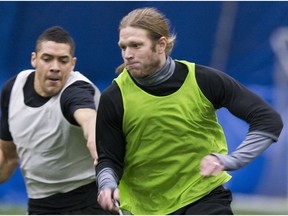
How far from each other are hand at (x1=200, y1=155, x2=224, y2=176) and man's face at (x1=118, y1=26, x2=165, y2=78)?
683mm

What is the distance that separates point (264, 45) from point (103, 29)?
2.00 meters

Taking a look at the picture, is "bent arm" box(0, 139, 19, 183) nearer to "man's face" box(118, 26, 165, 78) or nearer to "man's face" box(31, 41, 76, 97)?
"man's face" box(31, 41, 76, 97)

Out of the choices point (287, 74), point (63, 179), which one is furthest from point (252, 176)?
point (63, 179)

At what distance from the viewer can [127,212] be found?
6.28 m

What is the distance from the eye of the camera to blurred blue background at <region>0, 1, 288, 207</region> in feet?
40.8

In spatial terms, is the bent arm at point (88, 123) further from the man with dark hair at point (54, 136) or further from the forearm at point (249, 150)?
the forearm at point (249, 150)

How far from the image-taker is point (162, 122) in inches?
225

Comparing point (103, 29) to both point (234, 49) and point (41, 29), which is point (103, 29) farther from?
point (234, 49)

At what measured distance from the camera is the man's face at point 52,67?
6754 mm

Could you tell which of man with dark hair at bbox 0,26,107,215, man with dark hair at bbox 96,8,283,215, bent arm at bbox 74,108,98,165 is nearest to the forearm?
man with dark hair at bbox 96,8,283,215

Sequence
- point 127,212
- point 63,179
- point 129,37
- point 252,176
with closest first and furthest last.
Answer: point 129,37, point 127,212, point 63,179, point 252,176

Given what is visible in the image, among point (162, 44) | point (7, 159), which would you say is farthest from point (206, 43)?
point (162, 44)

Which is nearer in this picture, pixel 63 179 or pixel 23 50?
pixel 63 179

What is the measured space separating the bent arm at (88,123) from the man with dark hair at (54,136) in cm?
17
